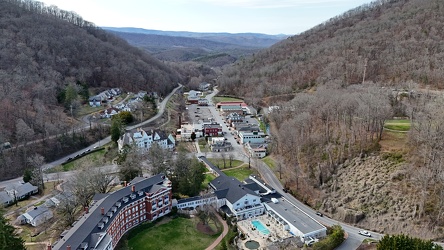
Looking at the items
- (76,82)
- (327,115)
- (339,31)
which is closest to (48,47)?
(76,82)

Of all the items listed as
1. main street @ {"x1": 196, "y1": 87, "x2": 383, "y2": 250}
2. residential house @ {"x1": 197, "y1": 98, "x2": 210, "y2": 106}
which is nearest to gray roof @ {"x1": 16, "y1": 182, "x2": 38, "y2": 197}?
main street @ {"x1": 196, "y1": 87, "x2": 383, "y2": 250}

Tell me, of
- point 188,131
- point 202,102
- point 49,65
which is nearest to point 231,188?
point 188,131

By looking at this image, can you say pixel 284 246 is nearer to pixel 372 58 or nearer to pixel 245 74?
pixel 372 58

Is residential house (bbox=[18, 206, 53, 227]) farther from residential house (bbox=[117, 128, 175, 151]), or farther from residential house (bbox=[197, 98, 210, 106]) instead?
residential house (bbox=[197, 98, 210, 106])

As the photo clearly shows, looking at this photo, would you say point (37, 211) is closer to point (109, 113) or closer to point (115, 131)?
point (115, 131)

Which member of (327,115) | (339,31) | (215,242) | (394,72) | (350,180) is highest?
(339,31)
